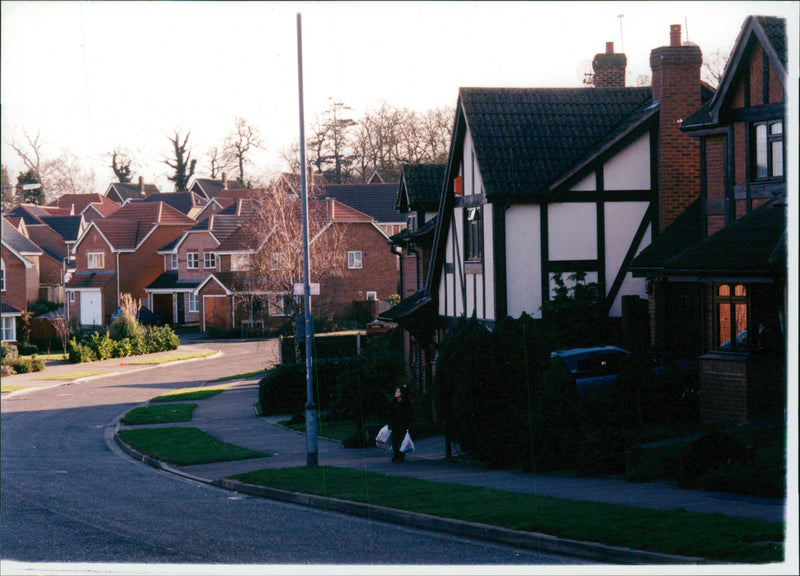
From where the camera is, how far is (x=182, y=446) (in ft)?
79.8

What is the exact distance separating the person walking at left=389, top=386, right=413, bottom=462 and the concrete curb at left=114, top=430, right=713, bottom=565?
3433 mm

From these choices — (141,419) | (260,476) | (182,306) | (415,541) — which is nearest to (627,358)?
(260,476)

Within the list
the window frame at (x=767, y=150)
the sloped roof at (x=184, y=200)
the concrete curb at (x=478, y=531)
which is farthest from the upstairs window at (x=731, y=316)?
the sloped roof at (x=184, y=200)

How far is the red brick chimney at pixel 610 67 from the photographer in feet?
92.4

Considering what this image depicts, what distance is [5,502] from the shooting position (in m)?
16.2

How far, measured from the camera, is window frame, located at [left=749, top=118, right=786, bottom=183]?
57.5 ft

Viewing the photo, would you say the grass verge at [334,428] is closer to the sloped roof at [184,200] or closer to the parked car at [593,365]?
the parked car at [593,365]

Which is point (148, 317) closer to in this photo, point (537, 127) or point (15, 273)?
point (15, 273)

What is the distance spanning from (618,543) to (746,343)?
360 inches

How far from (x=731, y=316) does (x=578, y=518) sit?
8.70 m

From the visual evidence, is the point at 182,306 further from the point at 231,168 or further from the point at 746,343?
the point at 746,343

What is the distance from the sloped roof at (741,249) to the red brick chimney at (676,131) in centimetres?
407

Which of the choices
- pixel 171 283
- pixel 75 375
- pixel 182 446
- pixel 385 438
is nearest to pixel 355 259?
pixel 171 283

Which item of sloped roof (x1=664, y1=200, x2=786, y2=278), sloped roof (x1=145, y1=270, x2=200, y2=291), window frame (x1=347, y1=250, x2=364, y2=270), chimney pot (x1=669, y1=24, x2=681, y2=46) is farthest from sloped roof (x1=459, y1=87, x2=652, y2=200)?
sloped roof (x1=145, y1=270, x2=200, y2=291)
